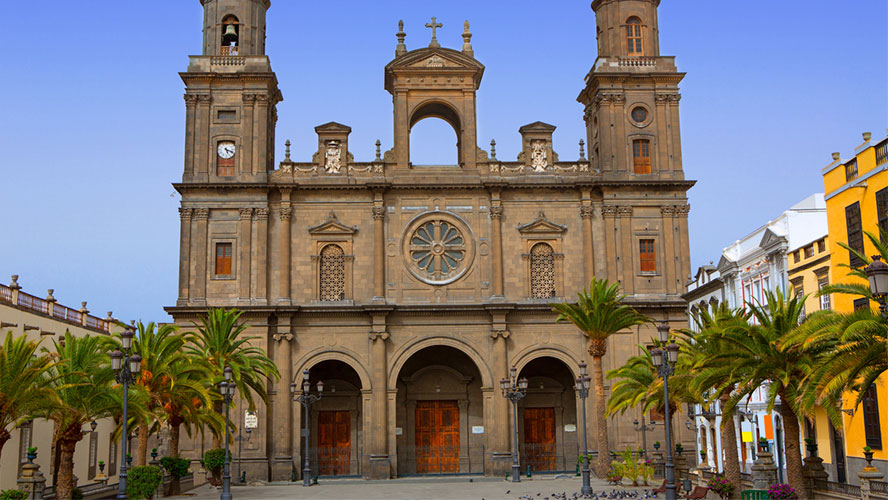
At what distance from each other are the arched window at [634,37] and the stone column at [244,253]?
2248 centimetres

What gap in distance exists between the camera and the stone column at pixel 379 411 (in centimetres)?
4634

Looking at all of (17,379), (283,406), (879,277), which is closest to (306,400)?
(283,406)

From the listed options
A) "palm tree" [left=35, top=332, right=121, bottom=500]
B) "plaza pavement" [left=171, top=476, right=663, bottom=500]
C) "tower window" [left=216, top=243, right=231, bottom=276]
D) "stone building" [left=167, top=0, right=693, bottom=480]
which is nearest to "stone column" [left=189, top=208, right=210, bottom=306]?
"stone building" [left=167, top=0, right=693, bottom=480]

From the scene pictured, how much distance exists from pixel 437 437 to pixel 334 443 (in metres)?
5.48

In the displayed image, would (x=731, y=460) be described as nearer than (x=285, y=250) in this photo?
Yes

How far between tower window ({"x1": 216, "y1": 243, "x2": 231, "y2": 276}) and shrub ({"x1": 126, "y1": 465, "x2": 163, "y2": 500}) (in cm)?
1735

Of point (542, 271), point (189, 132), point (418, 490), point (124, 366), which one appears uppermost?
point (189, 132)

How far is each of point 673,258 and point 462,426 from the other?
14.2 m

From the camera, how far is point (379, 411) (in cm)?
4709

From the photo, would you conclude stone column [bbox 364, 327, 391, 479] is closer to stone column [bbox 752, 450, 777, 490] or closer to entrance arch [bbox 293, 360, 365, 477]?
entrance arch [bbox 293, 360, 365, 477]

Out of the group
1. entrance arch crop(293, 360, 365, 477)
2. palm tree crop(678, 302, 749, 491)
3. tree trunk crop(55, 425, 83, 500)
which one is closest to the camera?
palm tree crop(678, 302, 749, 491)

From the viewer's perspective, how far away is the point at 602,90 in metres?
50.6

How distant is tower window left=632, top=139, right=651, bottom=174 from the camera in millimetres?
50281

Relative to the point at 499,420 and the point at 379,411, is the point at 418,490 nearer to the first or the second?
the point at 379,411
